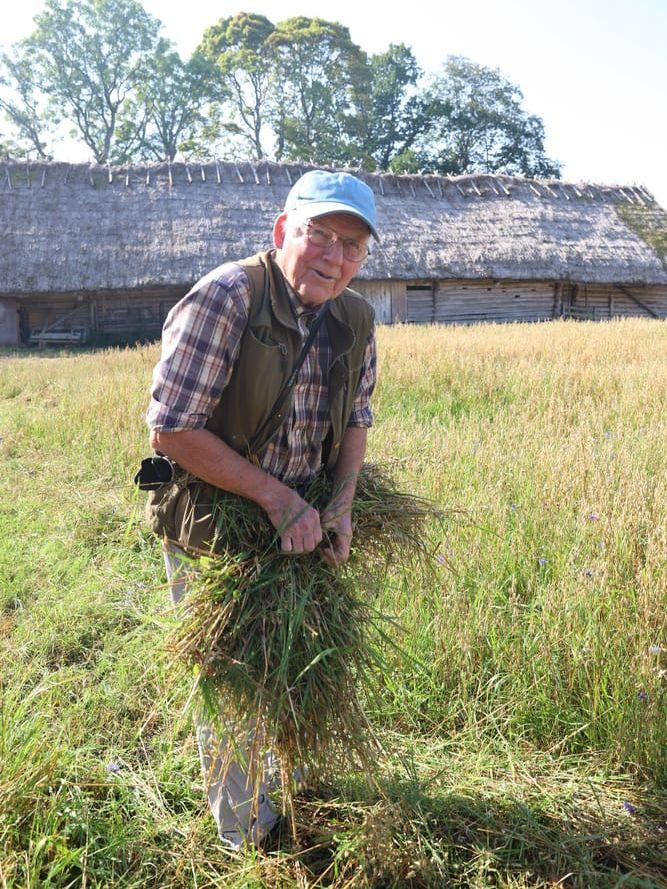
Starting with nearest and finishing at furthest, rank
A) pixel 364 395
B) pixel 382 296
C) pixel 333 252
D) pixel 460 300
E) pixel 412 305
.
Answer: pixel 333 252, pixel 364 395, pixel 382 296, pixel 412 305, pixel 460 300

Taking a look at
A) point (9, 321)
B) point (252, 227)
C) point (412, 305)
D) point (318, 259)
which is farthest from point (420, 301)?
point (318, 259)

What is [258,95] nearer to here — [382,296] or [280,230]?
[382,296]

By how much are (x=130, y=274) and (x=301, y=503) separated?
14.1 meters

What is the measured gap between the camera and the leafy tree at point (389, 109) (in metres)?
28.6

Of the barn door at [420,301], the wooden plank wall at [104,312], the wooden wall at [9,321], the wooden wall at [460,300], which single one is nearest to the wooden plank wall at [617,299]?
the wooden wall at [460,300]

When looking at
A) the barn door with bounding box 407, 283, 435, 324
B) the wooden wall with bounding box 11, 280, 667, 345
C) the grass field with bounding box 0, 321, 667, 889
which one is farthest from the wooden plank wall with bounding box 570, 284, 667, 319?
the grass field with bounding box 0, 321, 667, 889

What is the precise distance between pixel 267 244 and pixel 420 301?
13.0 ft

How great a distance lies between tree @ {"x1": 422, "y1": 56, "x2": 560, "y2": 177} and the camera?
28828 mm

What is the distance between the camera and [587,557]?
2.53 m

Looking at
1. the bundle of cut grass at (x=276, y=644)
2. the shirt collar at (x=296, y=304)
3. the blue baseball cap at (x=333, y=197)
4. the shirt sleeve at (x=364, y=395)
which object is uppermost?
the blue baseball cap at (x=333, y=197)

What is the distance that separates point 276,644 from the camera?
5.19 ft

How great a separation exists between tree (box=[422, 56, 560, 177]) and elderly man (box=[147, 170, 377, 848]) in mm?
29670

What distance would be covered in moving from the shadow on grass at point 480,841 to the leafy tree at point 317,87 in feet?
94.1

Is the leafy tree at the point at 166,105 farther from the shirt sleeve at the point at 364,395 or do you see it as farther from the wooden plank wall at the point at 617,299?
the shirt sleeve at the point at 364,395
